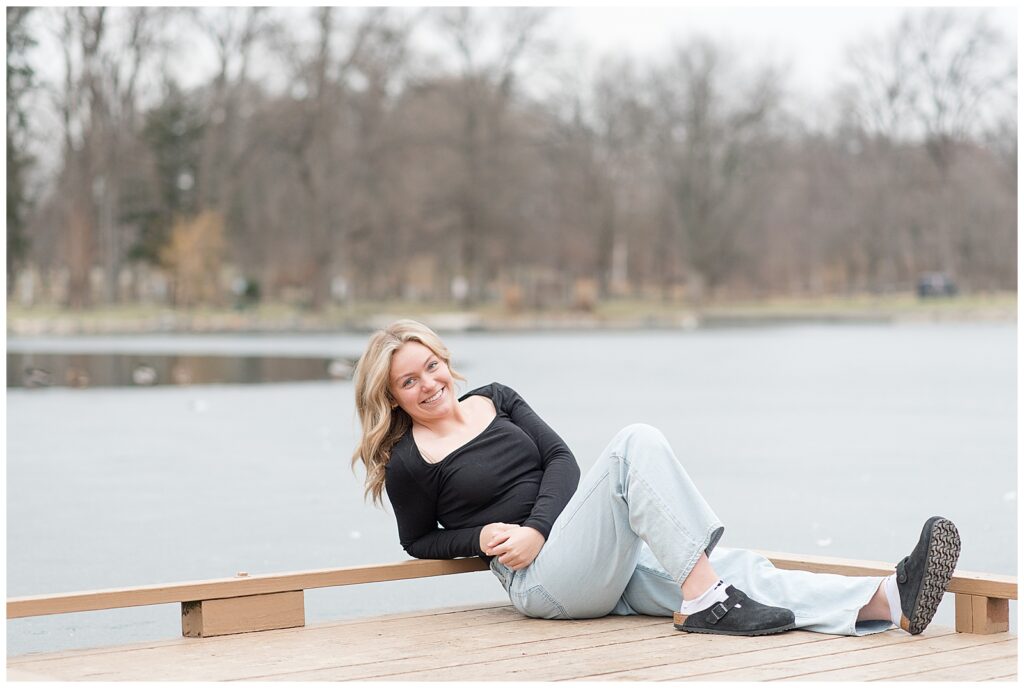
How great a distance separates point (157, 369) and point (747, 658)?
1630 centimetres

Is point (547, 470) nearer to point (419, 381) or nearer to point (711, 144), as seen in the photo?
point (419, 381)

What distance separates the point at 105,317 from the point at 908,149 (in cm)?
3238

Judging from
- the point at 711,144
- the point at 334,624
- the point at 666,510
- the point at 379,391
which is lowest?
the point at 334,624

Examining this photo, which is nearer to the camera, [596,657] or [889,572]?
[596,657]

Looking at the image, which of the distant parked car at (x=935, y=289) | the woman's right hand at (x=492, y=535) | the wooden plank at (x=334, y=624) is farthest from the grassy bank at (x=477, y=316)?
the woman's right hand at (x=492, y=535)

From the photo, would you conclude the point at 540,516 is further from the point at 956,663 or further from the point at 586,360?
the point at 586,360

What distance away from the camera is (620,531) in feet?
13.0

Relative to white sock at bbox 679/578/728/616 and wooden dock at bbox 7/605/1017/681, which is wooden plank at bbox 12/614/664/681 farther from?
white sock at bbox 679/578/728/616

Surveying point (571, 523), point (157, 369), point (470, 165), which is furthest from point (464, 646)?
point (470, 165)

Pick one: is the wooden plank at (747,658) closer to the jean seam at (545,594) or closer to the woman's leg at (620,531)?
the woman's leg at (620,531)

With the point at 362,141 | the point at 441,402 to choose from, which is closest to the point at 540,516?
the point at 441,402

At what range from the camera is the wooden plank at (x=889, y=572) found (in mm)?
3873

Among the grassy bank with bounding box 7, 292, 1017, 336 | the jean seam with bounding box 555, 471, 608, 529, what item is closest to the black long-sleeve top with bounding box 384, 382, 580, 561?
the jean seam with bounding box 555, 471, 608, 529

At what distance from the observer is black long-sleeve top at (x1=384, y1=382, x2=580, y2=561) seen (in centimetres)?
415
